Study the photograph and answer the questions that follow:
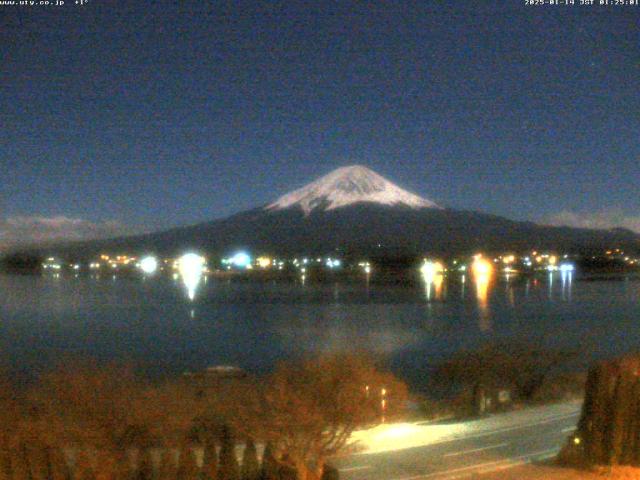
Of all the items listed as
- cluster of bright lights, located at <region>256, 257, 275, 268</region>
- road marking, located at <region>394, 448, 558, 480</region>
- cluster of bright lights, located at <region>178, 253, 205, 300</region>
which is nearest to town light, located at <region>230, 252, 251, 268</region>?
cluster of bright lights, located at <region>256, 257, 275, 268</region>

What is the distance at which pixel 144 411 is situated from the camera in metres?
6.87

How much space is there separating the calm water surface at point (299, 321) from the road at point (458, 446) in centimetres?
680

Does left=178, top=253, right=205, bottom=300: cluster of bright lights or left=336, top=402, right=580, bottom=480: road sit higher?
left=178, top=253, right=205, bottom=300: cluster of bright lights

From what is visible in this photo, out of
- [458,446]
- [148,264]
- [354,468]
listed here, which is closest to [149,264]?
[148,264]

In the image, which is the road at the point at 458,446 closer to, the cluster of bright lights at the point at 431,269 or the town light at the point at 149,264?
the cluster of bright lights at the point at 431,269

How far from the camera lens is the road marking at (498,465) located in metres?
7.86

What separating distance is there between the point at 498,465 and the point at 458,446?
5.13ft

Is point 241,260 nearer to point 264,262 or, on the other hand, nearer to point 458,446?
point 264,262

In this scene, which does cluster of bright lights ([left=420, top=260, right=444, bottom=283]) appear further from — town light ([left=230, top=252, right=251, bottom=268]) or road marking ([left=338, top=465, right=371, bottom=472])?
road marking ([left=338, top=465, right=371, bottom=472])

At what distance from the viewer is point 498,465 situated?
27.0ft

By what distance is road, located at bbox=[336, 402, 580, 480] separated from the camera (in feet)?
26.7

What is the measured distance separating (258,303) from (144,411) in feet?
124

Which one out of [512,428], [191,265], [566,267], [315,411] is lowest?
[512,428]

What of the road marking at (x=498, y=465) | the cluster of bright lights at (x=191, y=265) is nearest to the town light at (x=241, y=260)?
the cluster of bright lights at (x=191, y=265)
